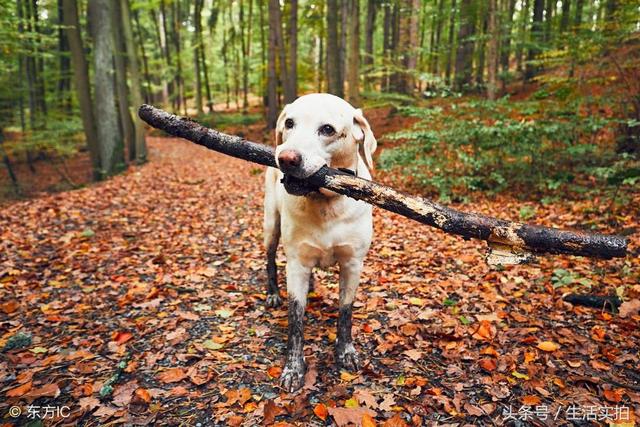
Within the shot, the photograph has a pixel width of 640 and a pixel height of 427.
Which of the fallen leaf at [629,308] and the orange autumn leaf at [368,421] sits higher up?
the fallen leaf at [629,308]

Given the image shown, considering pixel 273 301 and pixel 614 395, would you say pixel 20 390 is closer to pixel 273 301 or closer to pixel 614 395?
pixel 273 301

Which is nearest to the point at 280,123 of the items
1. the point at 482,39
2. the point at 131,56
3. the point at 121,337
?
the point at 121,337

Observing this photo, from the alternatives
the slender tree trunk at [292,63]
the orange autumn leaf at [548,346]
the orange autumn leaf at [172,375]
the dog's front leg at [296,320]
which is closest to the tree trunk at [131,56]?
the slender tree trunk at [292,63]

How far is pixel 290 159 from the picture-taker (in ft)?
7.33

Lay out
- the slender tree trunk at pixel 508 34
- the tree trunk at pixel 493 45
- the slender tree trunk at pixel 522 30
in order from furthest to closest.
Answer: the slender tree trunk at pixel 522 30, the slender tree trunk at pixel 508 34, the tree trunk at pixel 493 45

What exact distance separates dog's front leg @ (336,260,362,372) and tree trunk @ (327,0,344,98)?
12.1 meters

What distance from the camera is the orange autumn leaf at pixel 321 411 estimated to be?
2.65 m

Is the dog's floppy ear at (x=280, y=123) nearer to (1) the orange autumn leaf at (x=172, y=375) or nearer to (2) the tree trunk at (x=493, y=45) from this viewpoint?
(1) the orange autumn leaf at (x=172, y=375)

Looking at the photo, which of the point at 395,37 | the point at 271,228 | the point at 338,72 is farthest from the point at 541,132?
the point at 395,37

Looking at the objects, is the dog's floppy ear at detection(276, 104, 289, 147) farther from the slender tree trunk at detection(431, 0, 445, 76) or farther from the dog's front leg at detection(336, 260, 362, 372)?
the slender tree trunk at detection(431, 0, 445, 76)

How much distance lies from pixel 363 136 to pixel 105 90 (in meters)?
11.4

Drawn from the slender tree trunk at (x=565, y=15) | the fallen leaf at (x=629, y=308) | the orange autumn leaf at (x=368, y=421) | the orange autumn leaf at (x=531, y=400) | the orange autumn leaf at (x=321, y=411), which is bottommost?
the orange autumn leaf at (x=321, y=411)

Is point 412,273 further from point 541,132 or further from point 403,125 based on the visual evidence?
point 403,125

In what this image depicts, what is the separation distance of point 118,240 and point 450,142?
268 inches
